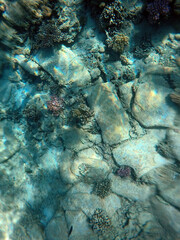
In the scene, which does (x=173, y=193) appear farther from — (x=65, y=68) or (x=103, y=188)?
(x=65, y=68)

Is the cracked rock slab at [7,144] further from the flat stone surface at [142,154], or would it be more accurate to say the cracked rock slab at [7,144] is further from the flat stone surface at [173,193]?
the flat stone surface at [173,193]

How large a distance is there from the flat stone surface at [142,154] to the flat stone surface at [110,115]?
0.42m

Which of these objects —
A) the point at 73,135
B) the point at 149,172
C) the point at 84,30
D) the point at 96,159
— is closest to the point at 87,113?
the point at 73,135

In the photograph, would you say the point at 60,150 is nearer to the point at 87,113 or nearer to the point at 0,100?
the point at 87,113

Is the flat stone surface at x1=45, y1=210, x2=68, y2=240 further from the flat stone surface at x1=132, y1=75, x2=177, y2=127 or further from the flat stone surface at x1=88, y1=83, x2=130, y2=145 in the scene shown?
the flat stone surface at x1=132, y1=75, x2=177, y2=127

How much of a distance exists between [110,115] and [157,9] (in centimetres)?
369

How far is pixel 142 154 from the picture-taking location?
503 cm

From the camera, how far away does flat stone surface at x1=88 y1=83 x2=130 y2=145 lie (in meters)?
4.88

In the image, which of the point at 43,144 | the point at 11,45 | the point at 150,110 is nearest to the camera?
the point at 150,110

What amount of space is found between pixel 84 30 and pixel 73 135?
13.8 feet

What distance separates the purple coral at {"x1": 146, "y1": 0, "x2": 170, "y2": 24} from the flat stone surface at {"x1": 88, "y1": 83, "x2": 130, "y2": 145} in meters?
2.68

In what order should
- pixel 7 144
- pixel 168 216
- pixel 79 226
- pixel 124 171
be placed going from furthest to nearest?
1. pixel 7 144
2. pixel 79 226
3. pixel 124 171
4. pixel 168 216

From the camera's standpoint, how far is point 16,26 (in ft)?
17.5

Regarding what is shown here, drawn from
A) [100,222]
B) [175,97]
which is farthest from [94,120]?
[100,222]
